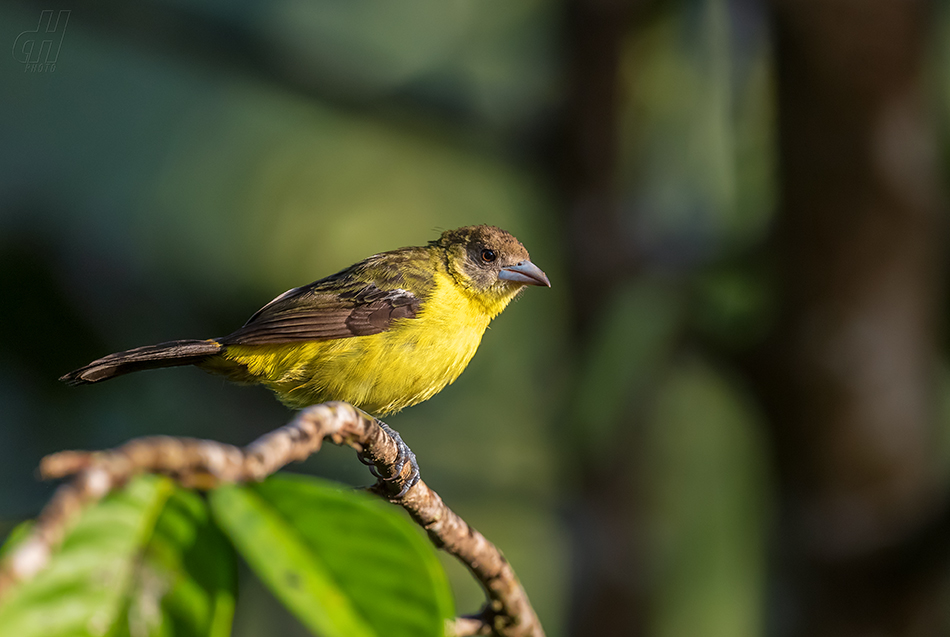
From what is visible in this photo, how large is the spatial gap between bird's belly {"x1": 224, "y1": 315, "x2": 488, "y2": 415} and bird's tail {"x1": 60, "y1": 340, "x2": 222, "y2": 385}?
0.11m

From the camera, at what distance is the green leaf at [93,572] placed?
Answer: 88 centimetres

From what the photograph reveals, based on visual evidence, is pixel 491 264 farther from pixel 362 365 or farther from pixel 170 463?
pixel 170 463

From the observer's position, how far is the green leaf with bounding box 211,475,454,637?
0.93 metres

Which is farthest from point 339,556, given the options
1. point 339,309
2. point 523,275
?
point 523,275

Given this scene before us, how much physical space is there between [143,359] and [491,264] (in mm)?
1533

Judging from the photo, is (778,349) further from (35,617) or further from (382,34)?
(382,34)

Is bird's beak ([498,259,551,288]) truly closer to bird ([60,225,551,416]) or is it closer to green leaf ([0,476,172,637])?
bird ([60,225,551,416])

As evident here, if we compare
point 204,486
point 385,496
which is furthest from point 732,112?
point 204,486

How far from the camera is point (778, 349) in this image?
4.23 m

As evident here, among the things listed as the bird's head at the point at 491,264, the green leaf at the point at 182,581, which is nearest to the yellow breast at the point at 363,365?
the bird's head at the point at 491,264

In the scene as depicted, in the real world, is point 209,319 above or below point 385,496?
below

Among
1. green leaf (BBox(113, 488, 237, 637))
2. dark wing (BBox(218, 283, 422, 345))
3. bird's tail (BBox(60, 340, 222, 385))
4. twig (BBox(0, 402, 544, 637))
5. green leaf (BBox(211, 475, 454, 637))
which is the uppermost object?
twig (BBox(0, 402, 544, 637))

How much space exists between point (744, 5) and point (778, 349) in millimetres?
2237

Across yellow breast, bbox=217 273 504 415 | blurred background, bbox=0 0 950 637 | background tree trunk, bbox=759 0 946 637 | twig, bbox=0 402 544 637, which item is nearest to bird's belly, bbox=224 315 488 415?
yellow breast, bbox=217 273 504 415
